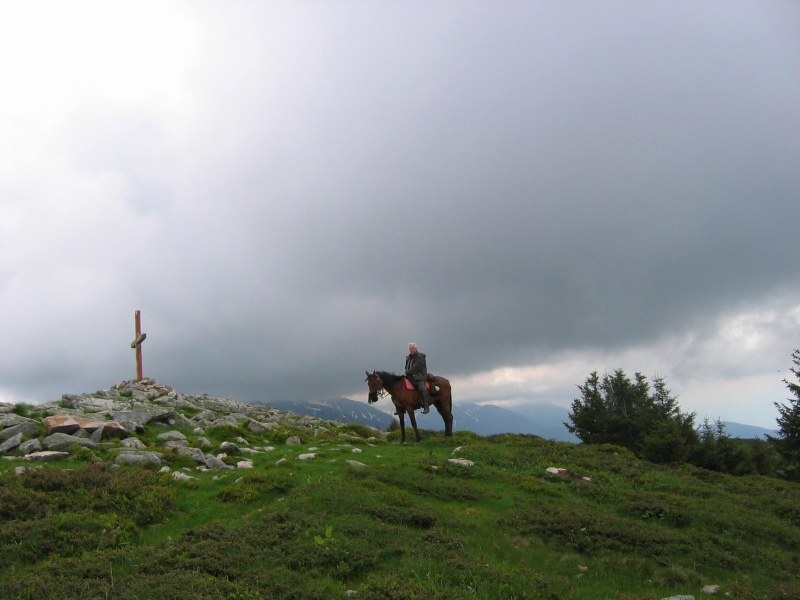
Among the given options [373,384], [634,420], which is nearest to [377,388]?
[373,384]

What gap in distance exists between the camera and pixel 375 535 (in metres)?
10.9

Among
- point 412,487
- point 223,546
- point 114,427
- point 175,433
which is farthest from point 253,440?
point 223,546

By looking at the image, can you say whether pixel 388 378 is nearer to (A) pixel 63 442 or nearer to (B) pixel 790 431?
(A) pixel 63 442

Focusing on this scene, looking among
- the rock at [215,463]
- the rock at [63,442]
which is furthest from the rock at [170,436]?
the rock at [215,463]

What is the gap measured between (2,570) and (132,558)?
2.16 m

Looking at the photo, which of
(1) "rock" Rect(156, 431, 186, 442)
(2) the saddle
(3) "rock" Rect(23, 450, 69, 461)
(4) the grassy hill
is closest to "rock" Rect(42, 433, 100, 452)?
(3) "rock" Rect(23, 450, 69, 461)

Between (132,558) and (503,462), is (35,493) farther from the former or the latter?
(503,462)

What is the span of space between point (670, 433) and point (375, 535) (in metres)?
27.0

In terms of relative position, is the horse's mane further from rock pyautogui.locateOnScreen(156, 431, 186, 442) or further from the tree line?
the tree line

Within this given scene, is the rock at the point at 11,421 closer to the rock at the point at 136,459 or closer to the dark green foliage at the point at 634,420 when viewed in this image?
the rock at the point at 136,459

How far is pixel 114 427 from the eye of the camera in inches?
719

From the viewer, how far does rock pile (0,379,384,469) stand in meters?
15.7

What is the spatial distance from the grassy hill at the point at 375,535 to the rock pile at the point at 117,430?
2.76ft

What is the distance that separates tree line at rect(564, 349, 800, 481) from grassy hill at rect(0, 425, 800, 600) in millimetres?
14462
